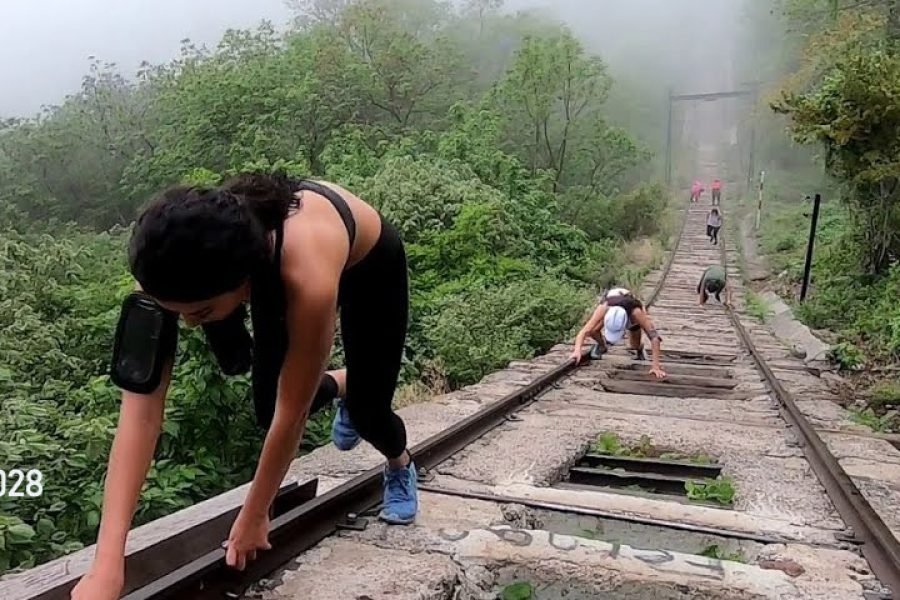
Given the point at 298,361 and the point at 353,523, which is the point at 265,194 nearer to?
the point at 298,361

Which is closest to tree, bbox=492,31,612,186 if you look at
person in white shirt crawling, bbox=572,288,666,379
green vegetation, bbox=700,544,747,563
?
person in white shirt crawling, bbox=572,288,666,379

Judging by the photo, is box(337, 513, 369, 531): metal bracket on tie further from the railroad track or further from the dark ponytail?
the dark ponytail

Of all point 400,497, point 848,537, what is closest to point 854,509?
point 848,537

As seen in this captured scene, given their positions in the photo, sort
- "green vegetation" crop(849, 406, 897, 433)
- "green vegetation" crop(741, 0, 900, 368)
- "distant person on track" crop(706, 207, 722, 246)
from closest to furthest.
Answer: "green vegetation" crop(849, 406, 897, 433), "green vegetation" crop(741, 0, 900, 368), "distant person on track" crop(706, 207, 722, 246)

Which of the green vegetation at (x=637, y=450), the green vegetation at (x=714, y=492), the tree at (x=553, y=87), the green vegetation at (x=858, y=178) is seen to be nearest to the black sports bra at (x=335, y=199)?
the green vegetation at (x=714, y=492)

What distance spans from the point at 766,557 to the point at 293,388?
199 cm

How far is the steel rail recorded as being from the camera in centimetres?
301

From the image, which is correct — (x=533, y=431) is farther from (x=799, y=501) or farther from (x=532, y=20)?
(x=532, y=20)

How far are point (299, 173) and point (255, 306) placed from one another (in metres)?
14.5

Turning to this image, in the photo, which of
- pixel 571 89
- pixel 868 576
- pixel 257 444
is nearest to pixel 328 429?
pixel 257 444

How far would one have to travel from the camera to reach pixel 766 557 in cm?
311

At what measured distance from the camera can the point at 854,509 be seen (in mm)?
3660

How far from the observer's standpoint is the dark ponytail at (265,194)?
192cm

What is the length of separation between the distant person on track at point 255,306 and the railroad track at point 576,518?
41cm
